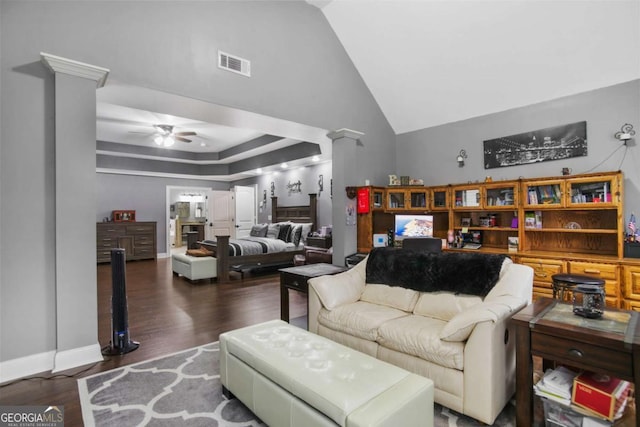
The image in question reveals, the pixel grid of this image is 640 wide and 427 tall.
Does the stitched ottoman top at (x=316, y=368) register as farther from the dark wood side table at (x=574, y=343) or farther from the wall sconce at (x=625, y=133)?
the wall sconce at (x=625, y=133)

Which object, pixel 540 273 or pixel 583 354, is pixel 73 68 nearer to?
pixel 583 354

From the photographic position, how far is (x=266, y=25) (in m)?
4.05

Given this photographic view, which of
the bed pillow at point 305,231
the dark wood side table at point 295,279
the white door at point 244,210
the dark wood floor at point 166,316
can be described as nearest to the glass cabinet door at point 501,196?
the dark wood side table at point 295,279

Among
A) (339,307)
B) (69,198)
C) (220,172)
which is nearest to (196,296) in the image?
(69,198)

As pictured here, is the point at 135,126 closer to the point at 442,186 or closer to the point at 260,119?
the point at 260,119

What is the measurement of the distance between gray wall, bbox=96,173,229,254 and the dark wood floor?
9.77 feet

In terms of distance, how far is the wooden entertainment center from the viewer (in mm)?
3326

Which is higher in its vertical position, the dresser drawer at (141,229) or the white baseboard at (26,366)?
the dresser drawer at (141,229)

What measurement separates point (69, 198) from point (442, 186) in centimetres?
441

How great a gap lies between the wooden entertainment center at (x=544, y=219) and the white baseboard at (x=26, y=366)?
Result: 382 centimetres

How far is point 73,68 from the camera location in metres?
2.74

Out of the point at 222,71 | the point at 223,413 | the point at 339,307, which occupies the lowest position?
the point at 223,413

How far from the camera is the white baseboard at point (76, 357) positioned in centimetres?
269

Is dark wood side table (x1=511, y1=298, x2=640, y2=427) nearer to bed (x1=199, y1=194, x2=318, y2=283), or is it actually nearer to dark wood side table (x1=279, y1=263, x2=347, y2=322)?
dark wood side table (x1=279, y1=263, x2=347, y2=322)
